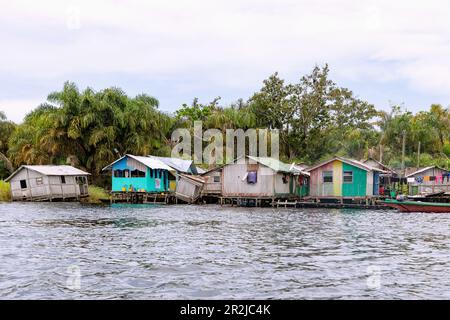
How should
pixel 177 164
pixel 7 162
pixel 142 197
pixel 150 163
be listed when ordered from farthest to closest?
pixel 7 162 < pixel 177 164 < pixel 142 197 < pixel 150 163

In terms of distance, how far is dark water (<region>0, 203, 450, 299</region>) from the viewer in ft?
47.8

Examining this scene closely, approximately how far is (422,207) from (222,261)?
30.3 m

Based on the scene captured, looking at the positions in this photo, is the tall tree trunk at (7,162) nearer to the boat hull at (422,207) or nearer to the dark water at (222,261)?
the dark water at (222,261)

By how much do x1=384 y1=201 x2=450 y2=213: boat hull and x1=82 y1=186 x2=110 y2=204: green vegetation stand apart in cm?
2855

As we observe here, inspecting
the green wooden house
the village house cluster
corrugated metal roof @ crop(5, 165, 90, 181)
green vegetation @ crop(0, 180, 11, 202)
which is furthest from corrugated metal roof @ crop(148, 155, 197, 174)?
green vegetation @ crop(0, 180, 11, 202)

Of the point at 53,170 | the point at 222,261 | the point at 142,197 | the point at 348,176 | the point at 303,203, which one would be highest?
the point at 53,170

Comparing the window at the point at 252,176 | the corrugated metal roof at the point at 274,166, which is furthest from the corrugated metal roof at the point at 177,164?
the corrugated metal roof at the point at 274,166

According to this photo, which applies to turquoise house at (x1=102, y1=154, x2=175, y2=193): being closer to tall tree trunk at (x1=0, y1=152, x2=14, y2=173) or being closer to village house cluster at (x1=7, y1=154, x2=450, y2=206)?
village house cluster at (x1=7, y1=154, x2=450, y2=206)

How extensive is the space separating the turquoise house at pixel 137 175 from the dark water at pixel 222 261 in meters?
24.5

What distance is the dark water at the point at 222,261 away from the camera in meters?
14.6

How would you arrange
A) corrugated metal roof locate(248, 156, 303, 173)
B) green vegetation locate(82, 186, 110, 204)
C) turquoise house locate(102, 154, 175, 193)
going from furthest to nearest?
1. green vegetation locate(82, 186, 110, 204)
2. turquoise house locate(102, 154, 175, 193)
3. corrugated metal roof locate(248, 156, 303, 173)

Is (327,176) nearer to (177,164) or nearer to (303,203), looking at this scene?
(303,203)

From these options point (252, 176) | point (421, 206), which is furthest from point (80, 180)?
point (421, 206)

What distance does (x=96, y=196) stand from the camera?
58.4 metres
